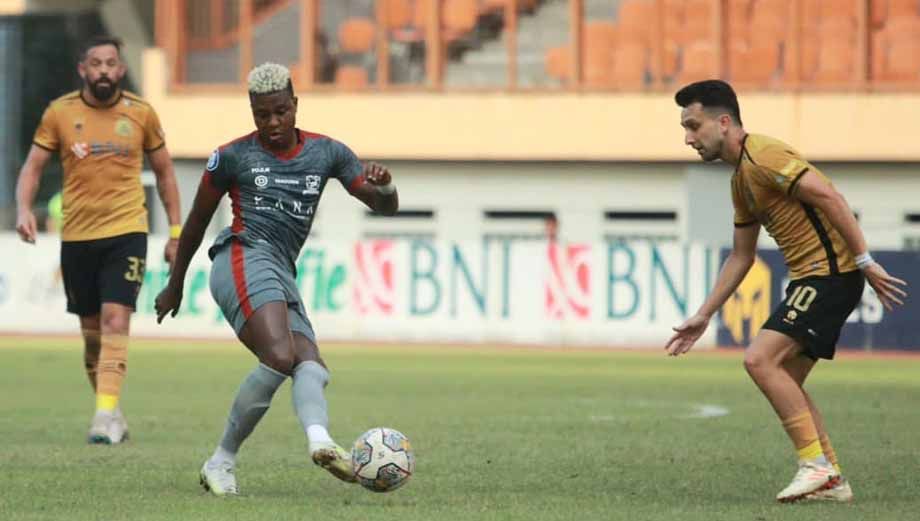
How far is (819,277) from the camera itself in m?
9.38

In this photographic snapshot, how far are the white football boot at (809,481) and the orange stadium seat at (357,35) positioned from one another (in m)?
27.6

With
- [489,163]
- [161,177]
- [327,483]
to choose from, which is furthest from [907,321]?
[327,483]

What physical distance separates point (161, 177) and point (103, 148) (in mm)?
397

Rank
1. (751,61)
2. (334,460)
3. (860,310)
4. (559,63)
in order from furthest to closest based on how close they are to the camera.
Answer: (559,63) < (751,61) < (860,310) < (334,460)

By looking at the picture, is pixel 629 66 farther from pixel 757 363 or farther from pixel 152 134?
pixel 757 363

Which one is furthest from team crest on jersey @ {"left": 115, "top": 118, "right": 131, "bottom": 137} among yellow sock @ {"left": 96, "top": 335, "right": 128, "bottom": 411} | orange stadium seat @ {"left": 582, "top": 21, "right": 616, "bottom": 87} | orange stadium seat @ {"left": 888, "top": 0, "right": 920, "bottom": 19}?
orange stadium seat @ {"left": 888, "top": 0, "right": 920, "bottom": 19}

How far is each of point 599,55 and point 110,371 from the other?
78.4 ft

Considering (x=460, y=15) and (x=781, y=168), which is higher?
(x=460, y=15)

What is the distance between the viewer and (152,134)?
1291 centimetres

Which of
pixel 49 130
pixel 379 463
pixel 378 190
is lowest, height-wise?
pixel 379 463

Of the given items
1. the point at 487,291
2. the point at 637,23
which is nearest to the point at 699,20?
the point at 637,23

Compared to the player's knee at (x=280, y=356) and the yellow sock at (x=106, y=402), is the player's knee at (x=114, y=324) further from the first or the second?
the player's knee at (x=280, y=356)

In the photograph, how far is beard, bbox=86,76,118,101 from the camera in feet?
41.4

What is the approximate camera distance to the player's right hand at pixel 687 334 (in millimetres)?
9664
